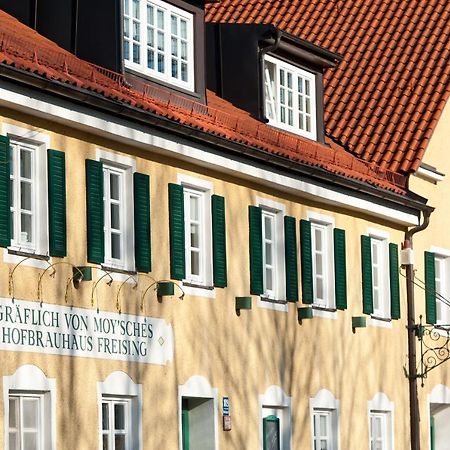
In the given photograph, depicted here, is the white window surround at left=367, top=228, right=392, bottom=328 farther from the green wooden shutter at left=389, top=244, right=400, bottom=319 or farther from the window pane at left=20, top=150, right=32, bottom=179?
the window pane at left=20, top=150, right=32, bottom=179

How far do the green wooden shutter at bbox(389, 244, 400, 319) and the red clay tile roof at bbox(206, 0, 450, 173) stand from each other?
1637 millimetres

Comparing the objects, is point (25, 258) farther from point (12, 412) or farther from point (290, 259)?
point (290, 259)

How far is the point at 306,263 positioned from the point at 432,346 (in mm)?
5038

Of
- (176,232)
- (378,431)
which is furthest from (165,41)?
(378,431)

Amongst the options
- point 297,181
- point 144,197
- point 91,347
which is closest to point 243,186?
point 297,181

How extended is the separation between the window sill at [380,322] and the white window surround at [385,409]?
3.51ft

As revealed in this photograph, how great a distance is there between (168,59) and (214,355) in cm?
398

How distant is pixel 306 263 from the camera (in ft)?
90.9

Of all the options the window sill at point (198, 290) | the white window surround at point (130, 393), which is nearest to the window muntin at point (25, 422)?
the white window surround at point (130, 393)

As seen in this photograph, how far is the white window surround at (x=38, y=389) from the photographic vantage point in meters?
20.3

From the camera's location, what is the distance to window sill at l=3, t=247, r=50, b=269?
67.2 feet

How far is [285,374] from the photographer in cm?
2702

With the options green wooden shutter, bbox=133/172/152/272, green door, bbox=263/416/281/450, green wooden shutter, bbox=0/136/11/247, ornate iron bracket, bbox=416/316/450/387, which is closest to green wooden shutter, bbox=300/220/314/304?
green door, bbox=263/416/281/450

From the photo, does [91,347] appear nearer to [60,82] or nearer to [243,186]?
[60,82]
